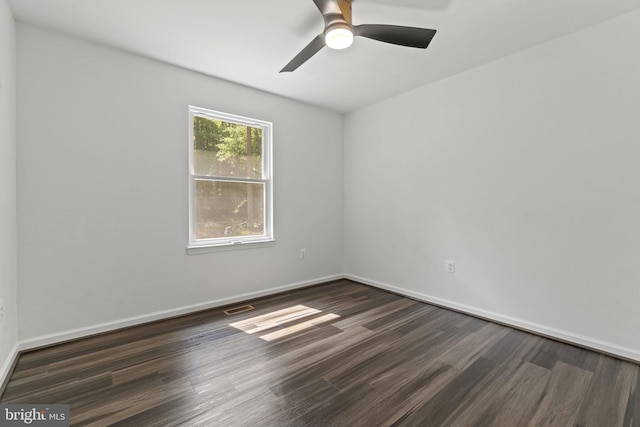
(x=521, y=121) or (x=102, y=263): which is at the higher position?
(x=521, y=121)

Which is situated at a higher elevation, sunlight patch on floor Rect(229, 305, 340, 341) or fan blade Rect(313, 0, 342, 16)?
fan blade Rect(313, 0, 342, 16)

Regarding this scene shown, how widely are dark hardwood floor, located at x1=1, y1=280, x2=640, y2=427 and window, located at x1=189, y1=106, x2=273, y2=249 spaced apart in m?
1.00

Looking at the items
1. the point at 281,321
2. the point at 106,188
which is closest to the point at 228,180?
the point at 106,188

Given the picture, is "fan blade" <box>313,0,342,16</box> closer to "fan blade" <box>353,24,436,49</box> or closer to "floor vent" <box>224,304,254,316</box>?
"fan blade" <box>353,24,436,49</box>

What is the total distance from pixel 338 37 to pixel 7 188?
2433mm

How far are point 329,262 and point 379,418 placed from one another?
2.68 meters

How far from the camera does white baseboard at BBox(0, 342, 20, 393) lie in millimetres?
1744

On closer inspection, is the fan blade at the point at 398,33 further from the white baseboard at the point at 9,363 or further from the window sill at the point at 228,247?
the white baseboard at the point at 9,363

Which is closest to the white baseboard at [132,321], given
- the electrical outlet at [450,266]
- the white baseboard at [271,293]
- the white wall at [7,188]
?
the white baseboard at [271,293]

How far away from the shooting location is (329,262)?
13.6 ft

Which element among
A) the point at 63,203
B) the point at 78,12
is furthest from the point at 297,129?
the point at 63,203

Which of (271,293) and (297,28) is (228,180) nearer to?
(271,293)

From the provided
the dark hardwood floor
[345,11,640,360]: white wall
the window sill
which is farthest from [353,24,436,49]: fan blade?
the window sill

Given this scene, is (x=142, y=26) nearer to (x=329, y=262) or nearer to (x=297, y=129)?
(x=297, y=129)
